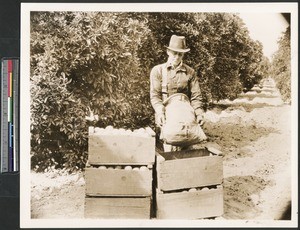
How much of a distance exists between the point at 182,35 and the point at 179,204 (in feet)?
3.47

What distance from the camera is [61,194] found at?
294 cm

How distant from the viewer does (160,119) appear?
293 cm

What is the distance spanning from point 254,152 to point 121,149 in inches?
33.5

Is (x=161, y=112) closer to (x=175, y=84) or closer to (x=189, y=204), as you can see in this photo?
(x=175, y=84)

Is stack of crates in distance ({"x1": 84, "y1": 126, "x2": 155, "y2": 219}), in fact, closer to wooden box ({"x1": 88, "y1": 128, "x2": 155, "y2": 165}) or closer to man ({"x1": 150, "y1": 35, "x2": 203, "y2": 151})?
wooden box ({"x1": 88, "y1": 128, "x2": 155, "y2": 165})

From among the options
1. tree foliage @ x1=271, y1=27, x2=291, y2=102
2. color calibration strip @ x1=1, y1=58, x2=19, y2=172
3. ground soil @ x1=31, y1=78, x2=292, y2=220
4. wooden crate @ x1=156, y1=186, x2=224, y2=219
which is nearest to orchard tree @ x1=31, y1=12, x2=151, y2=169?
color calibration strip @ x1=1, y1=58, x2=19, y2=172

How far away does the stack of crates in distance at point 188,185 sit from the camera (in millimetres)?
2875

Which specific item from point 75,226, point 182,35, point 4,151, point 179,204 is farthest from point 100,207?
point 182,35

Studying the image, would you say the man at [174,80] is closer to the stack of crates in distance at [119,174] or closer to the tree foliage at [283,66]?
the stack of crates in distance at [119,174]

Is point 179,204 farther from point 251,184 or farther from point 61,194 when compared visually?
point 61,194

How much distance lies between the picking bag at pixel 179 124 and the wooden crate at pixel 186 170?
8cm

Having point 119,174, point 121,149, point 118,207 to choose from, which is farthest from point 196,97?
point 118,207

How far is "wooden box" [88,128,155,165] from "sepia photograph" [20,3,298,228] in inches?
0.6

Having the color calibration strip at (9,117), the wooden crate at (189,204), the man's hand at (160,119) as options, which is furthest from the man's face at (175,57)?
the color calibration strip at (9,117)
